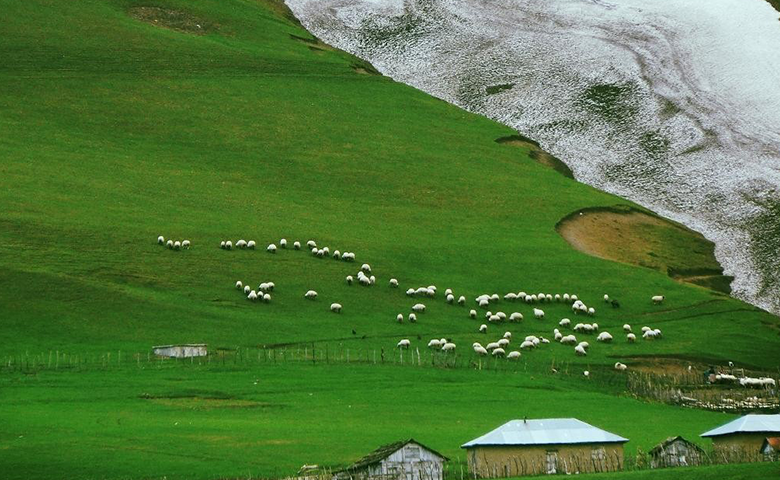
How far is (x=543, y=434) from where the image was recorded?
44.5 m

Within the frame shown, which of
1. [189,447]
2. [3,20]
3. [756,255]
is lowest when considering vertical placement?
[189,447]

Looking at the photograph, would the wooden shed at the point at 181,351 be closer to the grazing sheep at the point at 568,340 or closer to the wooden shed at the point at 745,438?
the grazing sheep at the point at 568,340

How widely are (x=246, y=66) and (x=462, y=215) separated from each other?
31563 millimetres

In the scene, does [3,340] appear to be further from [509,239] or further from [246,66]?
[246,66]

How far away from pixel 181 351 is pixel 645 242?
131 feet

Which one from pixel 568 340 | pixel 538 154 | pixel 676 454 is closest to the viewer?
pixel 676 454

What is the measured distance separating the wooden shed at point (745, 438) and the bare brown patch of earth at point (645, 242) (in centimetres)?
3982

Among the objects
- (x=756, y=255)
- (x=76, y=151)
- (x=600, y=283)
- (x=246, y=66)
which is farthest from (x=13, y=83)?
(x=756, y=255)

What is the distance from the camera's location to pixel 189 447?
46.2 m

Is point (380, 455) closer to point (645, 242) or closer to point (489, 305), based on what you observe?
point (489, 305)

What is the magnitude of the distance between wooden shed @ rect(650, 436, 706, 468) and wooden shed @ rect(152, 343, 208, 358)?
78.0ft

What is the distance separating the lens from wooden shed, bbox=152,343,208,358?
61.1m

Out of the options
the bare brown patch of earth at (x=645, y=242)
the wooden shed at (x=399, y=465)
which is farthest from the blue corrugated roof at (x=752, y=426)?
the bare brown patch of earth at (x=645, y=242)

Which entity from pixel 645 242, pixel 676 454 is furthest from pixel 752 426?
pixel 645 242
